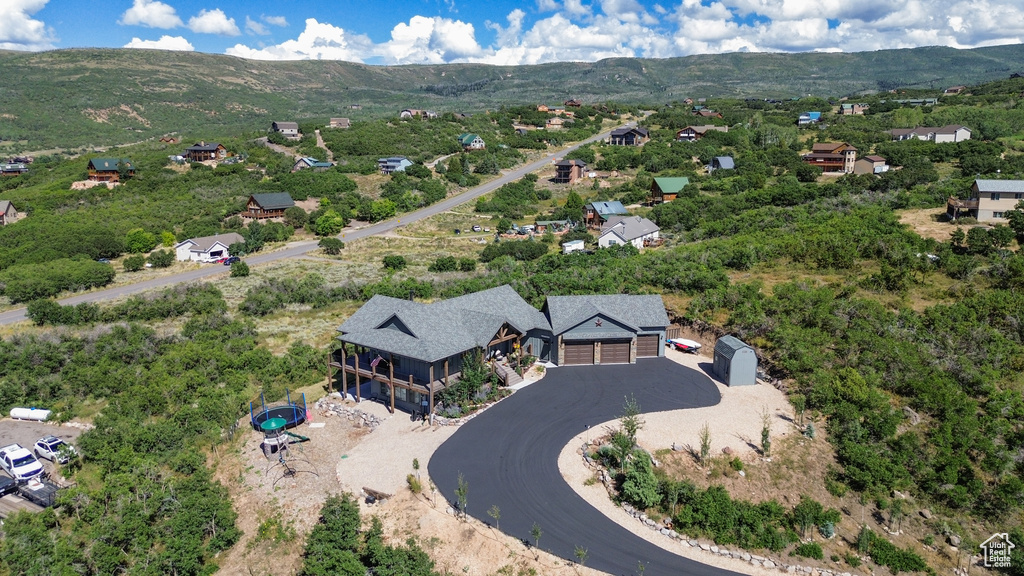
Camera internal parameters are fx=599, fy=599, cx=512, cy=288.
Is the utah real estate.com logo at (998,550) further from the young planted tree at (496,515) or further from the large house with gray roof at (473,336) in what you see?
the large house with gray roof at (473,336)

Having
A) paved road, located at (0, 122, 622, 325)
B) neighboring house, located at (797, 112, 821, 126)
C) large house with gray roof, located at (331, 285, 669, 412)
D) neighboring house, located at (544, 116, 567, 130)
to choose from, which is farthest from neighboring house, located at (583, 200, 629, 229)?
neighboring house, located at (797, 112, 821, 126)

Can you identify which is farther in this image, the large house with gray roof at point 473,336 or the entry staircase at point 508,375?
the entry staircase at point 508,375

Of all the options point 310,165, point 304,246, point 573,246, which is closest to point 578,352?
point 573,246

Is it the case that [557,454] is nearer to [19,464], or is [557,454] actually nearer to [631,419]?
[631,419]

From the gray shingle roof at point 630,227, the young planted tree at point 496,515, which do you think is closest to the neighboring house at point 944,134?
the gray shingle roof at point 630,227

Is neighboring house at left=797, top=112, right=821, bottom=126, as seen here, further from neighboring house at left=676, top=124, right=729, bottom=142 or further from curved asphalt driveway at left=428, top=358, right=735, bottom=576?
curved asphalt driveway at left=428, top=358, right=735, bottom=576

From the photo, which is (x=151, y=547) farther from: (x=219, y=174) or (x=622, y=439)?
(x=219, y=174)

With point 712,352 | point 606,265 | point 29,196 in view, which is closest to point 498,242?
point 606,265
